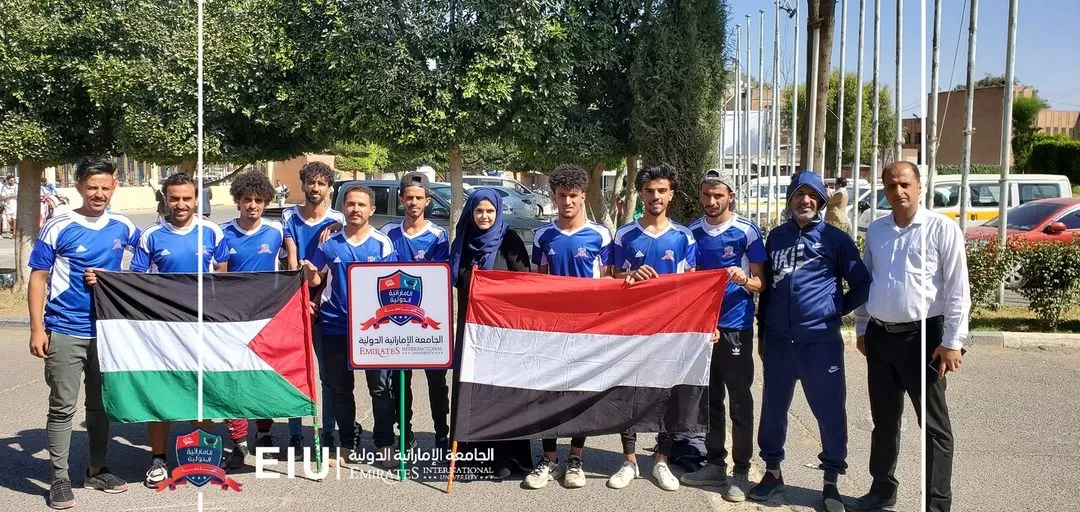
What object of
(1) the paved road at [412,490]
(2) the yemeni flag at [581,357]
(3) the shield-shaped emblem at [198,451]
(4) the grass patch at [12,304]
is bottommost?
(1) the paved road at [412,490]

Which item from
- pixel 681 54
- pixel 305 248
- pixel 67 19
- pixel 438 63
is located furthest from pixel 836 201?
pixel 67 19

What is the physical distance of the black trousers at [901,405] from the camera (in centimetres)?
484

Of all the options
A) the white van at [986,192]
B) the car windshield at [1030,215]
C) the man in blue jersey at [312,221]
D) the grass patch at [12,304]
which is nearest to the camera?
the man in blue jersey at [312,221]

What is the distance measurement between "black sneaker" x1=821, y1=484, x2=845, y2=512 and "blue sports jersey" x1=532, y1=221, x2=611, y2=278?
1.89m

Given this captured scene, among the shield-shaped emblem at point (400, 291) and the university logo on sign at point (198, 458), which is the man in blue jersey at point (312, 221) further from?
the university logo on sign at point (198, 458)

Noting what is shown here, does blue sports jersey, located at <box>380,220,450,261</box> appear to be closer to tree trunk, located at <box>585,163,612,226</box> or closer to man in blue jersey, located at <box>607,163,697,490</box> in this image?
man in blue jersey, located at <box>607,163,697,490</box>

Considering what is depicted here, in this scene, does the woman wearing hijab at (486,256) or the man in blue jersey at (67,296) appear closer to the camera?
the man in blue jersey at (67,296)

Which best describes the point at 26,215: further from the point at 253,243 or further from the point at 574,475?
the point at 574,475

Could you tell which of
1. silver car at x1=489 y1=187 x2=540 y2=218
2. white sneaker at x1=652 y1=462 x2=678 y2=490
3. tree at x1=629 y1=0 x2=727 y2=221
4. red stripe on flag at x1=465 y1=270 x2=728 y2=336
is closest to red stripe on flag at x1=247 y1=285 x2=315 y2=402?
red stripe on flag at x1=465 y1=270 x2=728 y2=336

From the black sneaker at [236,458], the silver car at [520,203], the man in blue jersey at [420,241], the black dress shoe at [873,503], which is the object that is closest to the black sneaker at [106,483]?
the black sneaker at [236,458]

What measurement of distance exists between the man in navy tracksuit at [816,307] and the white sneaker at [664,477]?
28.6 inches

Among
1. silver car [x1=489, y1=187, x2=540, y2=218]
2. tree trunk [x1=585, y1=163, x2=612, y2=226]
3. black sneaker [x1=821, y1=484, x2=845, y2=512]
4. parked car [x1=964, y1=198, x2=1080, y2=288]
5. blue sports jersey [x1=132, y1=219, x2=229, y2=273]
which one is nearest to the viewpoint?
black sneaker [x1=821, y1=484, x2=845, y2=512]

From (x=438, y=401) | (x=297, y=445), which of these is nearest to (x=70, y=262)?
(x=297, y=445)

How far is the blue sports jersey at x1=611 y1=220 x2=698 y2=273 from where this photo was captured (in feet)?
18.0
